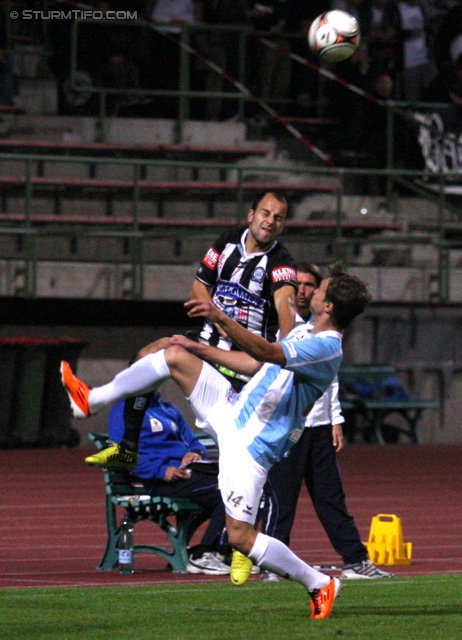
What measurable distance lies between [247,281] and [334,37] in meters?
3.65

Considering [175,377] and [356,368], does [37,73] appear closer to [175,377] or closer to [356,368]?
[356,368]

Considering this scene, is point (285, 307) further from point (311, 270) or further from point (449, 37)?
point (449, 37)

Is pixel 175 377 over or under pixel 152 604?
over

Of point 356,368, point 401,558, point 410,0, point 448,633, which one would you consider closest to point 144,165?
point 356,368

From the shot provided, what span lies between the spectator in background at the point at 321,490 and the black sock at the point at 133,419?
1007mm

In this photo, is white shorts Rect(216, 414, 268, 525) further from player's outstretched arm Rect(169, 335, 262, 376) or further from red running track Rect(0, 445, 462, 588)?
red running track Rect(0, 445, 462, 588)

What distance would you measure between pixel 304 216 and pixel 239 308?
41.8ft

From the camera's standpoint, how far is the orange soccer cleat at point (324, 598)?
24.2 feet

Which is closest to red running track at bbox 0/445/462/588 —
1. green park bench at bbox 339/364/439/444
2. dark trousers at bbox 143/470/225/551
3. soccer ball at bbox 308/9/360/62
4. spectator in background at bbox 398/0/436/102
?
dark trousers at bbox 143/470/225/551

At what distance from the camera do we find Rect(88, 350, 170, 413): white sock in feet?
25.9

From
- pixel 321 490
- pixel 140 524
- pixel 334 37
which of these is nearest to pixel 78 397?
pixel 321 490

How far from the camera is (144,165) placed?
2045 centimetres

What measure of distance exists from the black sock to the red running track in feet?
3.26

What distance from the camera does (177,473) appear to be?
9.82 meters
